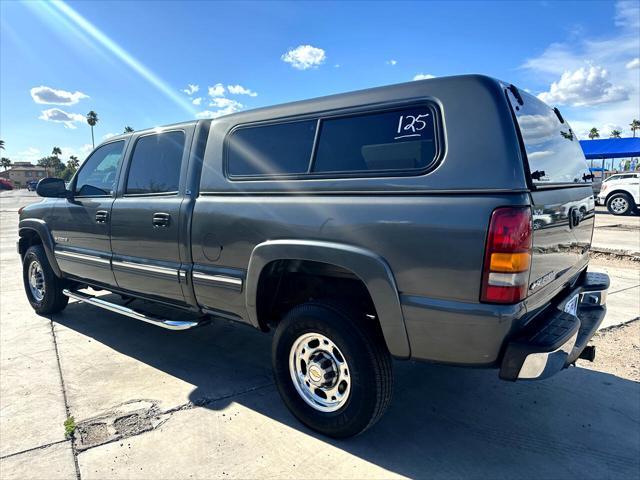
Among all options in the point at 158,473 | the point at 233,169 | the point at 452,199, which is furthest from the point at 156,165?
the point at 452,199

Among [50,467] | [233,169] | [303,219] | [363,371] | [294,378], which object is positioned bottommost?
[50,467]

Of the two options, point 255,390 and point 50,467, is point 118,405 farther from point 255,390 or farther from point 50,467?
point 255,390

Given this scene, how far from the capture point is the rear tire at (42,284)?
16.7 ft

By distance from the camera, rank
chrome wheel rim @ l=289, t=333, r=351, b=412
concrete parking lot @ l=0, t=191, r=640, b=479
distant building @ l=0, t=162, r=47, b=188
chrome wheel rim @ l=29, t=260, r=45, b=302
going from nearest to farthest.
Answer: concrete parking lot @ l=0, t=191, r=640, b=479
chrome wheel rim @ l=289, t=333, r=351, b=412
chrome wheel rim @ l=29, t=260, r=45, b=302
distant building @ l=0, t=162, r=47, b=188

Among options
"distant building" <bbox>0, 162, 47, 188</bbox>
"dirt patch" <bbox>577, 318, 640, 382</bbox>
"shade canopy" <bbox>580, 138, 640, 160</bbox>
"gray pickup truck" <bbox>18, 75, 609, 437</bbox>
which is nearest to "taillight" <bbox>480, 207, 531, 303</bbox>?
"gray pickup truck" <bbox>18, 75, 609, 437</bbox>

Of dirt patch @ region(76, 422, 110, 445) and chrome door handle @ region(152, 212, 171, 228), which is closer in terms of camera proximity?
dirt patch @ region(76, 422, 110, 445)

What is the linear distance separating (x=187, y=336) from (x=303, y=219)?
2579mm

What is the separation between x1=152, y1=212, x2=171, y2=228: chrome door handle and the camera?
3.48 meters

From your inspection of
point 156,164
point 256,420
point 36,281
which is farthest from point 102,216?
point 256,420

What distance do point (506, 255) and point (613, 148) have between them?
2782 centimetres

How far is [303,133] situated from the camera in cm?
288

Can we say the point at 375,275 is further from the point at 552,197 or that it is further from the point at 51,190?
the point at 51,190

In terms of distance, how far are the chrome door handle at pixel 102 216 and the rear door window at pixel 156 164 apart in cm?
31

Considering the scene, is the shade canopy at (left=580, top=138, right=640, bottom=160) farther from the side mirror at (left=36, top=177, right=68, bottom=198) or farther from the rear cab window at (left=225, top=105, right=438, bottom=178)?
the side mirror at (left=36, top=177, right=68, bottom=198)
